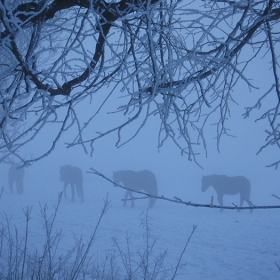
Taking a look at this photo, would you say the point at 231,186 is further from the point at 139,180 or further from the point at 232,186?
the point at 139,180

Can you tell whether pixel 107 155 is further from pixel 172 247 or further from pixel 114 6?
pixel 114 6

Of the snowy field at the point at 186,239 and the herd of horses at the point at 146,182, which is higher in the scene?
the herd of horses at the point at 146,182

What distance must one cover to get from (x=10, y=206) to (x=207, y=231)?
7.46 m

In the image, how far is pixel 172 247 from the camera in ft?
24.2

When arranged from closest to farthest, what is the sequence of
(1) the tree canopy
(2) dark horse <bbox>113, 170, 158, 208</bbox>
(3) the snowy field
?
(1) the tree canopy → (3) the snowy field → (2) dark horse <bbox>113, 170, 158, 208</bbox>

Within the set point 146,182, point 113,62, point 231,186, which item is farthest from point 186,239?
point 146,182

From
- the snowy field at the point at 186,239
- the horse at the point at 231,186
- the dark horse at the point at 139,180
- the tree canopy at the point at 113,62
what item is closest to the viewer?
the tree canopy at the point at 113,62

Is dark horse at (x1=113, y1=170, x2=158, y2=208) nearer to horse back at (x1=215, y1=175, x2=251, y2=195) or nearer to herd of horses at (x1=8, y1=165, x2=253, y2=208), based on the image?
herd of horses at (x1=8, y1=165, x2=253, y2=208)

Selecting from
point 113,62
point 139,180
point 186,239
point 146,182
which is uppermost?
point 139,180

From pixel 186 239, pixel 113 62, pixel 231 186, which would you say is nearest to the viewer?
pixel 113 62

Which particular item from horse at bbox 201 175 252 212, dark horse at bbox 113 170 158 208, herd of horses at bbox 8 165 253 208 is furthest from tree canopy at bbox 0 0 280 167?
dark horse at bbox 113 170 158 208

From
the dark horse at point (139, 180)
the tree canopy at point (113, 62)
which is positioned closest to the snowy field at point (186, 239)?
the tree canopy at point (113, 62)

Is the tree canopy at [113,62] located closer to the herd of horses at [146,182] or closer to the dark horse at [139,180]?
the herd of horses at [146,182]

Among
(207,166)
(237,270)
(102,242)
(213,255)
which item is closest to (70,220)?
(102,242)
